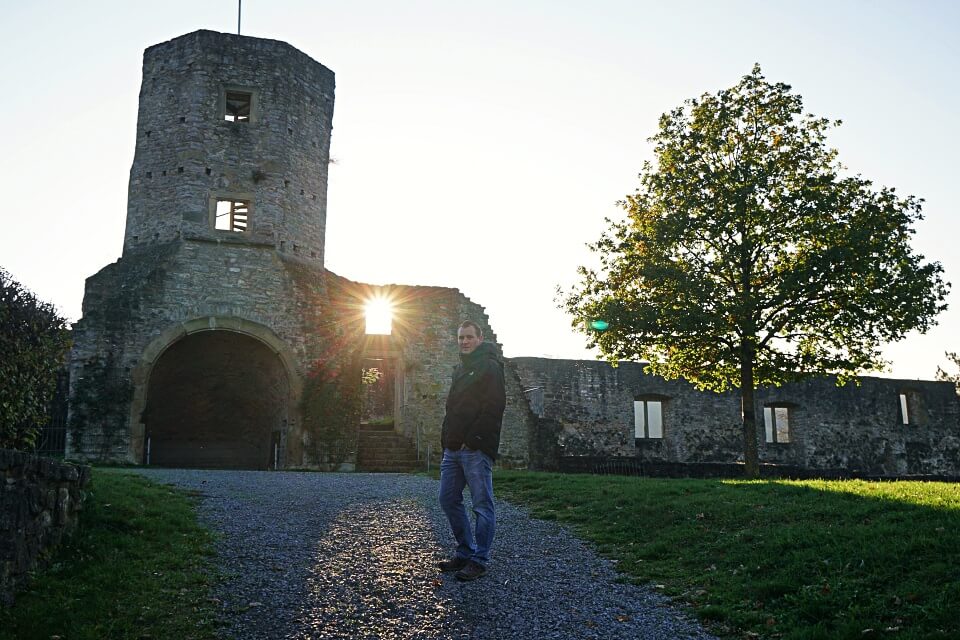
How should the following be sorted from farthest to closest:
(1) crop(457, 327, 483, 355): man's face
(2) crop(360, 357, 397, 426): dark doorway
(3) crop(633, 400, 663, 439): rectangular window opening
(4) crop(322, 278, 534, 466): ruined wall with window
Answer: (2) crop(360, 357, 397, 426): dark doorway < (3) crop(633, 400, 663, 439): rectangular window opening < (4) crop(322, 278, 534, 466): ruined wall with window < (1) crop(457, 327, 483, 355): man's face

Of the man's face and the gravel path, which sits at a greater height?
the man's face

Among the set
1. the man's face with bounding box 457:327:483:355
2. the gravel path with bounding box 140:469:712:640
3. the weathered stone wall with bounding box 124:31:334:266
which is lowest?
the gravel path with bounding box 140:469:712:640

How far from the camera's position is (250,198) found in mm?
18547

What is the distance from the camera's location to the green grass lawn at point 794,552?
15.5 ft

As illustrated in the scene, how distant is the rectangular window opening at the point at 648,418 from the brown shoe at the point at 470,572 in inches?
749

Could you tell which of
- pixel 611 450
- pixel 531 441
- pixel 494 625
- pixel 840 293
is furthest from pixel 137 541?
pixel 611 450

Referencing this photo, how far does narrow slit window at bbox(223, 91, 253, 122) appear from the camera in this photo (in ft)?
62.6

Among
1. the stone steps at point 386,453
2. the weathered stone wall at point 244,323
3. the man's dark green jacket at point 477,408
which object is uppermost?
the weathered stone wall at point 244,323

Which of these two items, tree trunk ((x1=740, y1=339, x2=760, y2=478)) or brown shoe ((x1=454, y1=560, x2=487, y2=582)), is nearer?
brown shoe ((x1=454, y1=560, x2=487, y2=582))

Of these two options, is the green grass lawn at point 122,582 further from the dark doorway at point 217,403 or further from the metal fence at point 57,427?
the dark doorway at point 217,403

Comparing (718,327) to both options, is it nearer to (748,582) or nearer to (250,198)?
(748,582)

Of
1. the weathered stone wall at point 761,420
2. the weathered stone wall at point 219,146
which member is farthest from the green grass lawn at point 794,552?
the weathered stone wall at point 761,420

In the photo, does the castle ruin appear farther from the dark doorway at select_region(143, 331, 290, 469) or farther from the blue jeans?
the blue jeans

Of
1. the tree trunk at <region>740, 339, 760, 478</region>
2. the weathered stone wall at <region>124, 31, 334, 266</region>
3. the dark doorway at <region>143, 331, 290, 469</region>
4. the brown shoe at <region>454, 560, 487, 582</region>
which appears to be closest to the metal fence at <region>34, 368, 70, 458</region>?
the dark doorway at <region>143, 331, 290, 469</region>
